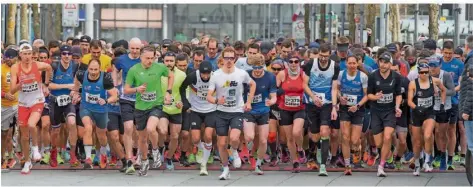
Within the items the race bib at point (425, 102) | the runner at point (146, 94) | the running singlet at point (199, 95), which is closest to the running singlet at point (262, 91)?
the running singlet at point (199, 95)

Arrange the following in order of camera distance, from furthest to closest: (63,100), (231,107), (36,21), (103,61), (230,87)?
(36,21)
(103,61)
(63,100)
(231,107)
(230,87)

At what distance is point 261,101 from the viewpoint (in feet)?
51.6

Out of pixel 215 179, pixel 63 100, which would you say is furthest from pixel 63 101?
pixel 215 179

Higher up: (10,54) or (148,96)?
(10,54)

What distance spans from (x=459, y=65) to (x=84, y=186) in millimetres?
6021

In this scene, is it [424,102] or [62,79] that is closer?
[424,102]

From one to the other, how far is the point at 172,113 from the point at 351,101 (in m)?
2.47

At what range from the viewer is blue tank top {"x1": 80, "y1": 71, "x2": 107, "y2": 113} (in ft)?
52.4

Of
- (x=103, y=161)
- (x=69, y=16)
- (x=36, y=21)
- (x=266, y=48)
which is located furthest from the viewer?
(x=36, y=21)

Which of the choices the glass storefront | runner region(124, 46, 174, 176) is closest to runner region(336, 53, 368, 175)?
runner region(124, 46, 174, 176)

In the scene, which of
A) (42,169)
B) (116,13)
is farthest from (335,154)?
(116,13)

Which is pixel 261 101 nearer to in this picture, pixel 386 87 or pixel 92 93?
pixel 386 87

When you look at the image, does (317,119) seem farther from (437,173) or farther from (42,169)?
(42,169)

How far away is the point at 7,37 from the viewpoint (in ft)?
137
